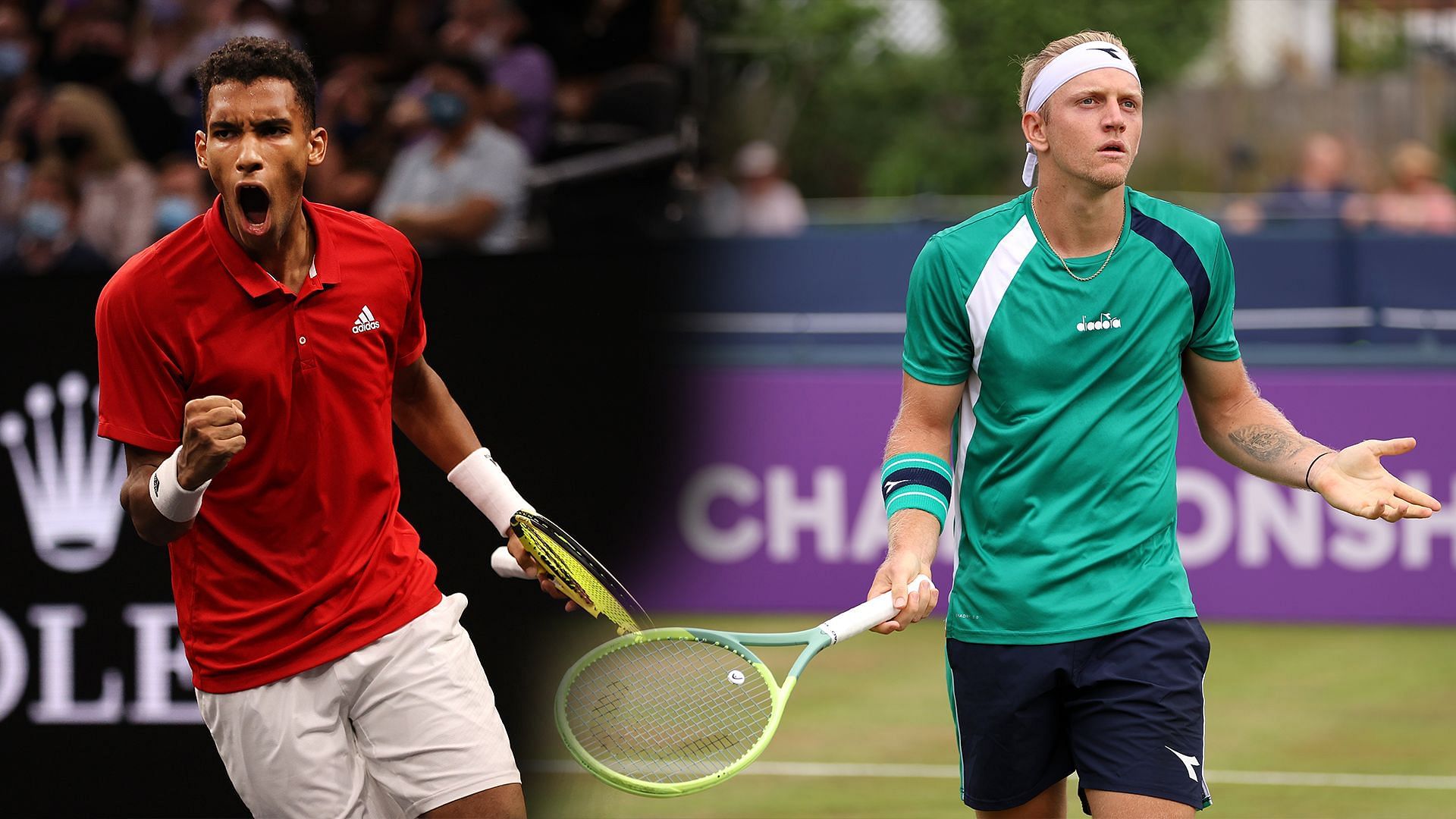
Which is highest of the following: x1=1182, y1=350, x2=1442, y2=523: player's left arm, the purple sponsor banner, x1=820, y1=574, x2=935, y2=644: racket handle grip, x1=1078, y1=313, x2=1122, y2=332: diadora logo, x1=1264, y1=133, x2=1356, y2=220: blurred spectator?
x1=1264, y1=133, x2=1356, y2=220: blurred spectator

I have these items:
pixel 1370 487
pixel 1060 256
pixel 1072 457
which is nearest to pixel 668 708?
pixel 1072 457

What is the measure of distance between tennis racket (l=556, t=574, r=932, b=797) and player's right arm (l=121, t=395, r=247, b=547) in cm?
91

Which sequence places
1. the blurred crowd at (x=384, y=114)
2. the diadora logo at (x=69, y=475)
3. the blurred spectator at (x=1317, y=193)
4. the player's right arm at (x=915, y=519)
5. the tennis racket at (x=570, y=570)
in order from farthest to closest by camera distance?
the blurred spectator at (x=1317, y=193)
the blurred crowd at (x=384, y=114)
the diadora logo at (x=69, y=475)
the tennis racket at (x=570, y=570)
the player's right arm at (x=915, y=519)

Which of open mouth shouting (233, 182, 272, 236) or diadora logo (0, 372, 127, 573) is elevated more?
open mouth shouting (233, 182, 272, 236)

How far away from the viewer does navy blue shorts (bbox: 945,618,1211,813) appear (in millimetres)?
4145

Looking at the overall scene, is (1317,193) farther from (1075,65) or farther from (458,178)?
(1075,65)

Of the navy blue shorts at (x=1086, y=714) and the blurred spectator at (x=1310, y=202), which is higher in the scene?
the blurred spectator at (x=1310, y=202)

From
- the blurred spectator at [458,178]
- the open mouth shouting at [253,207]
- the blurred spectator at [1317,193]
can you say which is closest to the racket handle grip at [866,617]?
the open mouth shouting at [253,207]

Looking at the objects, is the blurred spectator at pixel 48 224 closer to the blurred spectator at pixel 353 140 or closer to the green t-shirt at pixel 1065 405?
the blurred spectator at pixel 353 140

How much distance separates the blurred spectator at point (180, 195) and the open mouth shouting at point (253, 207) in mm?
3985

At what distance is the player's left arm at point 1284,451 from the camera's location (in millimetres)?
4109

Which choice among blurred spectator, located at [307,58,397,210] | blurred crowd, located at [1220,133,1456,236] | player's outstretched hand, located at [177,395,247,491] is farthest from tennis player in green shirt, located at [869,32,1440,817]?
blurred crowd, located at [1220,133,1456,236]

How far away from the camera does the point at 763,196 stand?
15.5 meters

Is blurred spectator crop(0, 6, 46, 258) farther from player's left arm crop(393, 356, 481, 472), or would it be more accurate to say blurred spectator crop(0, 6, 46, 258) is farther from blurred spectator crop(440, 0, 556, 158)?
player's left arm crop(393, 356, 481, 472)
